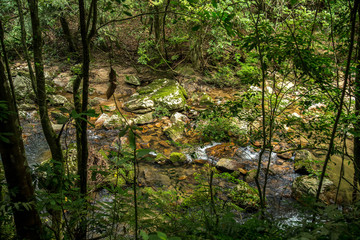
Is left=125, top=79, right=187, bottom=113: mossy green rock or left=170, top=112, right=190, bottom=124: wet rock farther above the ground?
left=125, top=79, right=187, bottom=113: mossy green rock

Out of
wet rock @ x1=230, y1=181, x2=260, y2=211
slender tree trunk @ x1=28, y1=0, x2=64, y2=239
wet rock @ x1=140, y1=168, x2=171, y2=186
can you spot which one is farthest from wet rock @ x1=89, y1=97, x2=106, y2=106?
wet rock @ x1=230, y1=181, x2=260, y2=211

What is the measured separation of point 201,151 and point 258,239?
4.81 meters

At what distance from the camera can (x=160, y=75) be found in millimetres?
10531

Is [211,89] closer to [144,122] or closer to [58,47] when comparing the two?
[144,122]

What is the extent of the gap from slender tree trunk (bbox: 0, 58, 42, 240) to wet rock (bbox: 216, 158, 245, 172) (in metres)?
4.32

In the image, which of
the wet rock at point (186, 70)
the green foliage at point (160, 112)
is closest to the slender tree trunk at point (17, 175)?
the green foliage at point (160, 112)

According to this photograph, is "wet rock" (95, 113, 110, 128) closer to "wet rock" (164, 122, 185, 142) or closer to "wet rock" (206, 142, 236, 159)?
"wet rock" (164, 122, 185, 142)

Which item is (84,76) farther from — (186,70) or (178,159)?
(186,70)

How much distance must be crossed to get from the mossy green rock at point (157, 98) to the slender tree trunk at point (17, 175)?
257 inches

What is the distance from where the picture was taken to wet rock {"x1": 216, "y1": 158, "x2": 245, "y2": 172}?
5.29 m

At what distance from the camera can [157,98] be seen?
829 centimetres

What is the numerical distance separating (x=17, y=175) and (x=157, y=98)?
700 cm

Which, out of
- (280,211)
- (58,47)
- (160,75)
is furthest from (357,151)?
(58,47)

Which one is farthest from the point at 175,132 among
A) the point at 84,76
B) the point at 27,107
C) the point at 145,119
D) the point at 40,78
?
the point at 27,107
